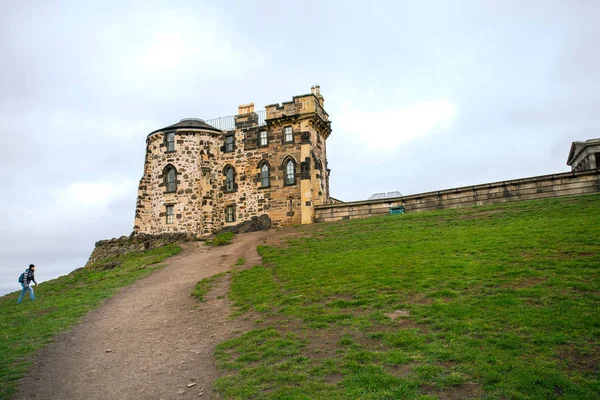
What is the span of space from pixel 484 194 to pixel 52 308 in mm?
23595

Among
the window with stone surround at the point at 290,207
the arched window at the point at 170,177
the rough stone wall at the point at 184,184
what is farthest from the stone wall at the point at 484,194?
the arched window at the point at 170,177

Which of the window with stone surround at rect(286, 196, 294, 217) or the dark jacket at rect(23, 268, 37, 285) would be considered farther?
the window with stone surround at rect(286, 196, 294, 217)

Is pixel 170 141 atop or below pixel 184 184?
atop

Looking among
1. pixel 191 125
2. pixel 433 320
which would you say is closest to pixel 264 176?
pixel 191 125

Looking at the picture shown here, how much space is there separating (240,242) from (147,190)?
42.8ft

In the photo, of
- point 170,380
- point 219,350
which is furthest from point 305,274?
point 170,380

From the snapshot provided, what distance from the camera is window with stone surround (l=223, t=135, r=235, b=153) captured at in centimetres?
3666

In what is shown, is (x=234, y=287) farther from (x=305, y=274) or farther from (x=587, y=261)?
(x=587, y=261)

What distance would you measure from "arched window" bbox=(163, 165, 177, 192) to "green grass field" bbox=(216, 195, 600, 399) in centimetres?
1905

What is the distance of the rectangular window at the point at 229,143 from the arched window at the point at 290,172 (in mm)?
5310

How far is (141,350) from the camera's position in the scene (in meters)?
11.7

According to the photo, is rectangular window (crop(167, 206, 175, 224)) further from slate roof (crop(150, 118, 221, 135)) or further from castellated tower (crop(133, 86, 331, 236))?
slate roof (crop(150, 118, 221, 135))

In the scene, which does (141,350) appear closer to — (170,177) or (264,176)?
(264,176)

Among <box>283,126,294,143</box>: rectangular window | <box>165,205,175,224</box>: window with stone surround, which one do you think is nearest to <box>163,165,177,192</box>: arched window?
<box>165,205,175,224</box>: window with stone surround
